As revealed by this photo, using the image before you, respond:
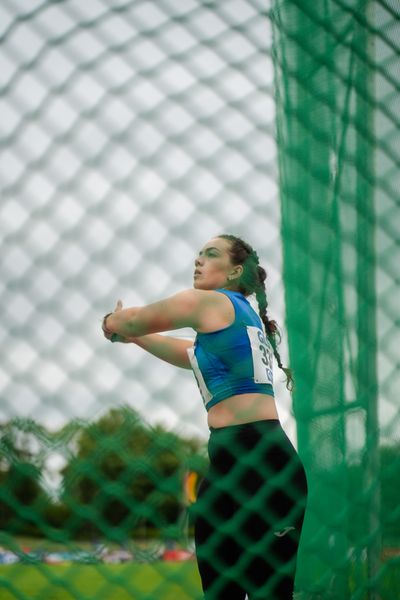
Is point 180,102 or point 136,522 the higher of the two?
point 180,102

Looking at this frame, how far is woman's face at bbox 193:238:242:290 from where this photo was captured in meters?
1.76

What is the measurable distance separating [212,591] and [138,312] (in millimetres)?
658

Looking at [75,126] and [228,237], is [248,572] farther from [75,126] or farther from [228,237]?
[75,126]

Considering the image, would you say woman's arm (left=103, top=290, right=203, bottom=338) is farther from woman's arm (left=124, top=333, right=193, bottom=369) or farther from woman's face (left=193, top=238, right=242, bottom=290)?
woman's arm (left=124, top=333, right=193, bottom=369)

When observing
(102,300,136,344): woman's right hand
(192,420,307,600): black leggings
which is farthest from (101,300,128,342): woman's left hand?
(192,420,307,600): black leggings

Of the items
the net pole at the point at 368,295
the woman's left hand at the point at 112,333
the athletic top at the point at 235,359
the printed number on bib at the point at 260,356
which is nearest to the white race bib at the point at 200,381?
the athletic top at the point at 235,359

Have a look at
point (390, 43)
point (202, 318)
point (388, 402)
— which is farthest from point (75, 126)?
point (388, 402)

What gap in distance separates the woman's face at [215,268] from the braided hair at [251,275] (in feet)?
0.05

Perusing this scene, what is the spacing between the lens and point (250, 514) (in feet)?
5.31

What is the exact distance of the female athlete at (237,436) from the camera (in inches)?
61.5

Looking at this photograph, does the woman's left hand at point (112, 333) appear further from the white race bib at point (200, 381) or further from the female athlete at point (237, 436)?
the white race bib at point (200, 381)

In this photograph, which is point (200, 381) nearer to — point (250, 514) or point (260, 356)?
point (260, 356)

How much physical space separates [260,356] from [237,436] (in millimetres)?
192

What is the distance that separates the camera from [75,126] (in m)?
1.20
